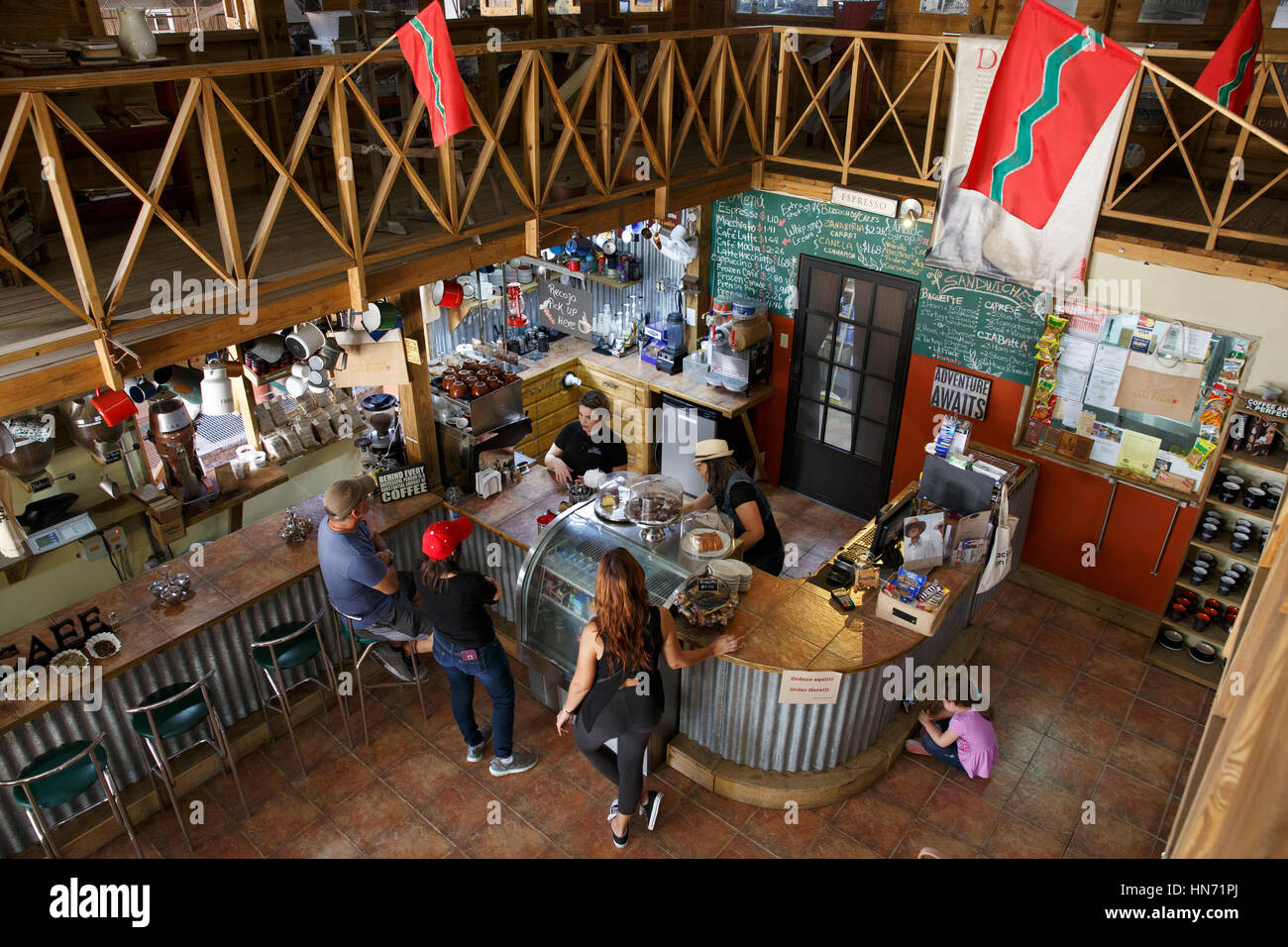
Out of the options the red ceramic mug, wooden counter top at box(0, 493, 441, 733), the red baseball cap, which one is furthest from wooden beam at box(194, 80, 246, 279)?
wooden counter top at box(0, 493, 441, 733)

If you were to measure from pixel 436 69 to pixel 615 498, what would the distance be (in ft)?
9.05

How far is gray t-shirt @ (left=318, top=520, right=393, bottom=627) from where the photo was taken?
17.1 ft

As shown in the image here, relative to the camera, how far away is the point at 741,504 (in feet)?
19.3

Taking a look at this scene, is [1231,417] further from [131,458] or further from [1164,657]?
[131,458]

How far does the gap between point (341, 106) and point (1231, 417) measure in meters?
6.13

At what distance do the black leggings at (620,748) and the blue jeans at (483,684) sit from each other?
0.71 metres

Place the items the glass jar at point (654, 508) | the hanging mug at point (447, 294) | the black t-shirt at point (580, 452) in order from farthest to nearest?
1. the black t-shirt at point (580, 452)
2. the hanging mug at point (447, 294)
3. the glass jar at point (654, 508)

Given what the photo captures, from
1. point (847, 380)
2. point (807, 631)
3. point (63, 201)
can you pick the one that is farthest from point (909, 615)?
point (63, 201)

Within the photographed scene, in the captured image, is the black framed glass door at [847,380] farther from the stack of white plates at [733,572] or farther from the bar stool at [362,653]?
the bar stool at [362,653]

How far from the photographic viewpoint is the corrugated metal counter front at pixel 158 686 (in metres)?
4.89

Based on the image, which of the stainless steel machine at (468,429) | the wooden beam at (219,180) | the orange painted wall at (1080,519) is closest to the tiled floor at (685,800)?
the orange painted wall at (1080,519)

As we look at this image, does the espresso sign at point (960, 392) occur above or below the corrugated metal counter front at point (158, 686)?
above

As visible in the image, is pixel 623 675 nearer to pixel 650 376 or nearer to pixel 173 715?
pixel 173 715
